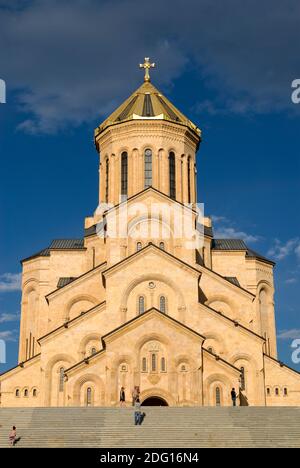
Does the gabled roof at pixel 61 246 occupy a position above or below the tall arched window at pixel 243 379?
above

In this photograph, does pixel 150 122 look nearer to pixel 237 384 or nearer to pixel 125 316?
pixel 125 316

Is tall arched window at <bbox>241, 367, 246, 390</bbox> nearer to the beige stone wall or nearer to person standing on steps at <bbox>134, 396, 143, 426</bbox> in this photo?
the beige stone wall

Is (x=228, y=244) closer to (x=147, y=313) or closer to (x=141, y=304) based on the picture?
(x=141, y=304)

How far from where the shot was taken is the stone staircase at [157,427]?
2722cm

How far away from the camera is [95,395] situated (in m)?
34.7

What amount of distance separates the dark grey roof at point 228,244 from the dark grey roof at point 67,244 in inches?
345

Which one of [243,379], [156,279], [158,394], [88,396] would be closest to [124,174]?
[156,279]

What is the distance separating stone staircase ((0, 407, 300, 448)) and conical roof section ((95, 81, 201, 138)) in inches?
904

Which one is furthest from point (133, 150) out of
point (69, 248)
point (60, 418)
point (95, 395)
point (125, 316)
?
point (60, 418)

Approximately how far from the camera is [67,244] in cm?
4794

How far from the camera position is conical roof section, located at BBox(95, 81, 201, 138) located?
4797cm

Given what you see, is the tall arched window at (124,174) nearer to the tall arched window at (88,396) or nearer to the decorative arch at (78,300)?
the decorative arch at (78,300)

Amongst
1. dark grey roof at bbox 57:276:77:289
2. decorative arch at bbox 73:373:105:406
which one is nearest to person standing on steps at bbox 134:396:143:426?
decorative arch at bbox 73:373:105:406

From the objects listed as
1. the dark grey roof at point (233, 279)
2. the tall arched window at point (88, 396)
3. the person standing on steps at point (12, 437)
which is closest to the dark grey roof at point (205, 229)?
the dark grey roof at point (233, 279)
